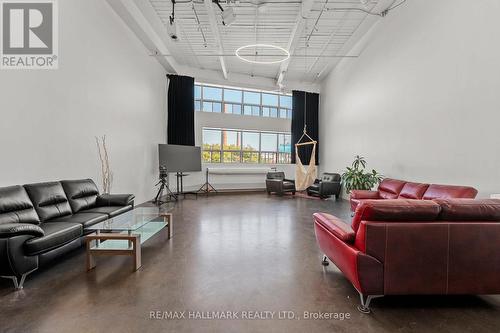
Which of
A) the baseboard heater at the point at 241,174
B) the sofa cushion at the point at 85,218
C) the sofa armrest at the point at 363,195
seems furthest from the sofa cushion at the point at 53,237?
the baseboard heater at the point at 241,174

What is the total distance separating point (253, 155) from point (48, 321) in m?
7.95

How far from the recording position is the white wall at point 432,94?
332cm

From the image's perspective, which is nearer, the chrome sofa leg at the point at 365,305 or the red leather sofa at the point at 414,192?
the chrome sofa leg at the point at 365,305

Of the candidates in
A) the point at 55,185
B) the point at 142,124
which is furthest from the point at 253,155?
the point at 55,185

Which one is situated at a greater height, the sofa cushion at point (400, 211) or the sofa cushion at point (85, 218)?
the sofa cushion at point (400, 211)

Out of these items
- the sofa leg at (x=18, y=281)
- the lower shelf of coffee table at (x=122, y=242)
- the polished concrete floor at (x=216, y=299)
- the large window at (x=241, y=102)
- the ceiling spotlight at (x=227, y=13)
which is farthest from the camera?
the large window at (x=241, y=102)

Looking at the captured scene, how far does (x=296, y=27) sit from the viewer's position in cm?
528

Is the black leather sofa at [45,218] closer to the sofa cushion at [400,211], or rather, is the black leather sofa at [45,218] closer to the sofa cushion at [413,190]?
the sofa cushion at [400,211]

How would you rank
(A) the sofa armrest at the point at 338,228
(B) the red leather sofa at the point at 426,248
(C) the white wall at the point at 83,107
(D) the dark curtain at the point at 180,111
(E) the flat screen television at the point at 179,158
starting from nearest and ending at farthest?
(B) the red leather sofa at the point at 426,248, (A) the sofa armrest at the point at 338,228, (C) the white wall at the point at 83,107, (E) the flat screen television at the point at 179,158, (D) the dark curtain at the point at 180,111

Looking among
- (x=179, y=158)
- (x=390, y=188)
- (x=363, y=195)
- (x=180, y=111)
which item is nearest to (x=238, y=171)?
(x=179, y=158)

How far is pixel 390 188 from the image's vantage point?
4887 mm

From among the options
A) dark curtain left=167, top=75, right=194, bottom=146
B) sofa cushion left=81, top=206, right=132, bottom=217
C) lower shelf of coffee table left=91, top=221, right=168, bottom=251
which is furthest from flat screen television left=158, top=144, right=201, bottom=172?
lower shelf of coffee table left=91, top=221, right=168, bottom=251

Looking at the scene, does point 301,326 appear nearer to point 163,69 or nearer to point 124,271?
point 124,271

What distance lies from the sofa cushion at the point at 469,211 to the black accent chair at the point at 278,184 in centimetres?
624
